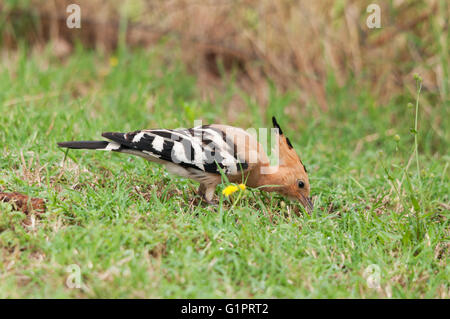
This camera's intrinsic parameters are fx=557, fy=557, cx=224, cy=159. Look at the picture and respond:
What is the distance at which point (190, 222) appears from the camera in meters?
3.24

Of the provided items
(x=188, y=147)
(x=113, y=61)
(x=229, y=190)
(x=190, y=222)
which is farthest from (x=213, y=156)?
(x=113, y=61)

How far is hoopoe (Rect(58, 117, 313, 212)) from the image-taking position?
346 cm

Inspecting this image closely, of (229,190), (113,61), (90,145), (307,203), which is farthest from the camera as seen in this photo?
(113,61)

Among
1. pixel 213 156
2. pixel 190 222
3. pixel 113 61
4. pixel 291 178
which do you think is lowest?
pixel 190 222

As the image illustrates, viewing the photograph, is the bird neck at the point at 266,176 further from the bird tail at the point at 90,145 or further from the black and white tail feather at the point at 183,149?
the bird tail at the point at 90,145

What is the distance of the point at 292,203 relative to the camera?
3775mm

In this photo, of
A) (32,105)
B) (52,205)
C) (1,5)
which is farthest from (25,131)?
(1,5)

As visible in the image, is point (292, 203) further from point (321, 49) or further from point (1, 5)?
point (1, 5)

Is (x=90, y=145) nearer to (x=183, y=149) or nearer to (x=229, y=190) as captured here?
(x=183, y=149)

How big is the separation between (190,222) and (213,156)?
51cm

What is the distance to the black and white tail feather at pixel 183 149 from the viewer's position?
3.45 metres

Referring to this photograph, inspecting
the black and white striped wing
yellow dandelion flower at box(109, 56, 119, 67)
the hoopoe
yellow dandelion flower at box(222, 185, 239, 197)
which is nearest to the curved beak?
the hoopoe

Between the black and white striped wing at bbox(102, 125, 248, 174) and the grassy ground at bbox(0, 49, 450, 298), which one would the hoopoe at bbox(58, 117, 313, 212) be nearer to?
the black and white striped wing at bbox(102, 125, 248, 174)

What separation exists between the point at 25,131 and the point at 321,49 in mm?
3407
